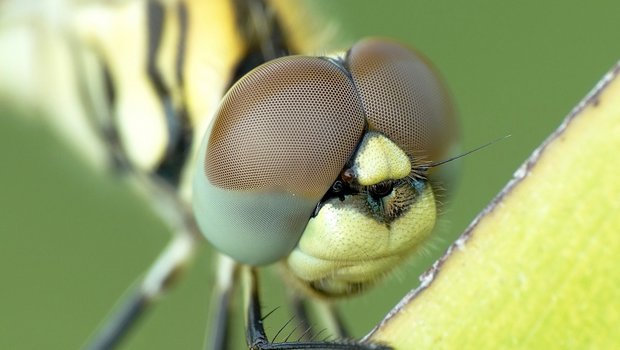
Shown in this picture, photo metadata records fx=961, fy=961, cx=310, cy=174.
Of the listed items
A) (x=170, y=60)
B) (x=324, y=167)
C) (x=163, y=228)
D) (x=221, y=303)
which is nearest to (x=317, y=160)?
(x=324, y=167)

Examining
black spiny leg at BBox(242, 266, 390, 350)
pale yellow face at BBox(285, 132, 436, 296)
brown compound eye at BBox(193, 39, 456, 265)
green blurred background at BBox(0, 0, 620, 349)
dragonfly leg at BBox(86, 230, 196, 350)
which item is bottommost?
green blurred background at BBox(0, 0, 620, 349)

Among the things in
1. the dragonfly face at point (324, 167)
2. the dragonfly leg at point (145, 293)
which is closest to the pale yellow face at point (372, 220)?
the dragonfly face at point (324, 167)

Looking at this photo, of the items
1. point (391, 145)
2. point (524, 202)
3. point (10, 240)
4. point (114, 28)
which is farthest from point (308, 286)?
point (10, 240)

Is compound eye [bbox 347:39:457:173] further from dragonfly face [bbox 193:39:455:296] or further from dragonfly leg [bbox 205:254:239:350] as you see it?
dragonfly leg [bbox 205:254:239:350]

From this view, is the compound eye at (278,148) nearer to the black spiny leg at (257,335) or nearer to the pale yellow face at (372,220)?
the pale yellow face at (372,220)

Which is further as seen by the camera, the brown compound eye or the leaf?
the brown compound eye

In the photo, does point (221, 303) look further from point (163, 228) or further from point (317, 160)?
point (163, 228)

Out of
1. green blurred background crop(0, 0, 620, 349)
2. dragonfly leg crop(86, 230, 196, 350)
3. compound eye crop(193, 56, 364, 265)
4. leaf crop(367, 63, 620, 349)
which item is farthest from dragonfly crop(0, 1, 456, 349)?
green blurred background crop(0, 0, 620, 349)
